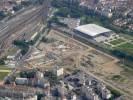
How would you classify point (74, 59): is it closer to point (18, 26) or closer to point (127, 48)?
point (127, 48)

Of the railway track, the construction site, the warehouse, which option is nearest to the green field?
the construction site

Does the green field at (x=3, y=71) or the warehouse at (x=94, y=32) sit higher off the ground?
the warehouse at (x=94, y=32)

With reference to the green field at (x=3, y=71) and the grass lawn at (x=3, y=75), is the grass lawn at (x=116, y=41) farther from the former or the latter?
the grass lawn at (x=3, y=75)

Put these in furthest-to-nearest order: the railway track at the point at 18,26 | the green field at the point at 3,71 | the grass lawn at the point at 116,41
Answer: the grass lawn at the point at 116,41 → the railway track at the point at 18,26 → the green field at the point at 3,71

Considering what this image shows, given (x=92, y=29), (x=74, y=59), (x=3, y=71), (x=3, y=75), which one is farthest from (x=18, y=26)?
(x=3, y=75)

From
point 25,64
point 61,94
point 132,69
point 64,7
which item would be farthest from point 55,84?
point 64,7

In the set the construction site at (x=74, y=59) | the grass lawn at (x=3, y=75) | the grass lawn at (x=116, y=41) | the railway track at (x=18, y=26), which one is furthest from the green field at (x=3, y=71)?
the grass lawn at (x=116, y=41)

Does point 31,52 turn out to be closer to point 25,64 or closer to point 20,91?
point 25,64
